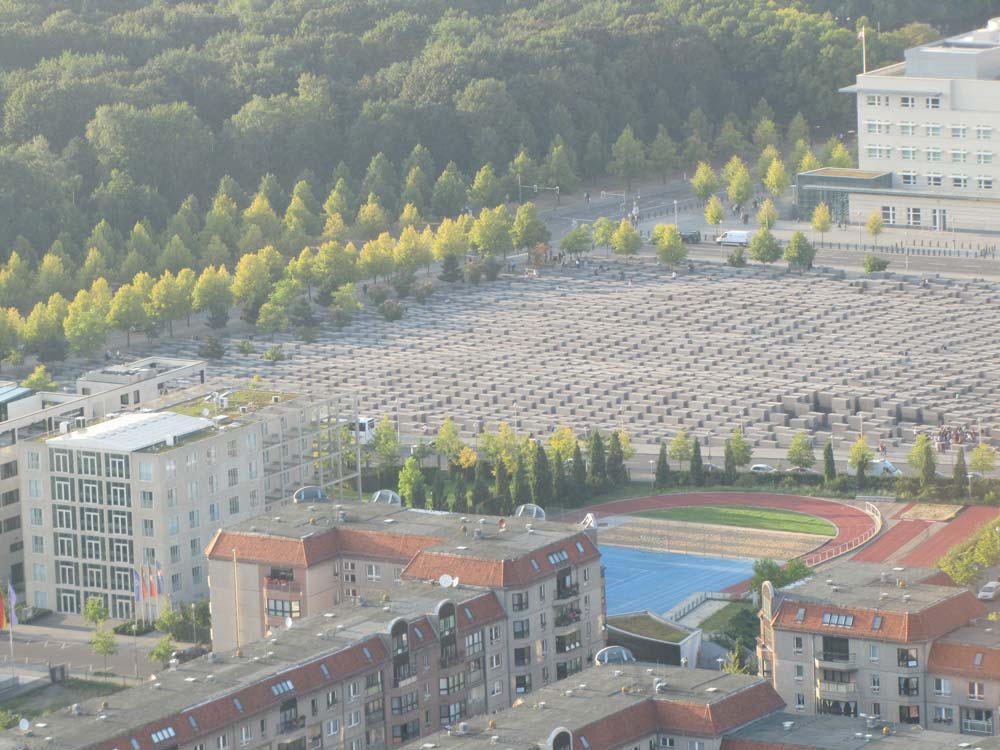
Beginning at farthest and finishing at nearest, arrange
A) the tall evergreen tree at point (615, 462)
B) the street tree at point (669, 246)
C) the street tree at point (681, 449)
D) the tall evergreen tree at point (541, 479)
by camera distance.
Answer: the street tree at point (669, 246), the street tree at point (681, 449), the tall evergreen tree at point (615, 462), the tall evergreen tree at point (541, 479)

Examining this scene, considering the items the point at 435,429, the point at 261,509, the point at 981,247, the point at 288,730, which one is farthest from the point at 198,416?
the point at 981,247

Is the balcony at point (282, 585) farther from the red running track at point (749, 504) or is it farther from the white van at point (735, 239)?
the white van at point (735, 239)

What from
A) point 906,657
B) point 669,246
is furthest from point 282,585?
point 669,246

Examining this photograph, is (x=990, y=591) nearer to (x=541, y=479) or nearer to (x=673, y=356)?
(x=541, y=479)

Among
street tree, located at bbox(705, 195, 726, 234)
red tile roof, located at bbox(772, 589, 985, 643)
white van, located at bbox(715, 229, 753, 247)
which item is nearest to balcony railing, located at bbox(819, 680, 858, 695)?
red tile roof, located at bbox(772, 589, 985, 643)

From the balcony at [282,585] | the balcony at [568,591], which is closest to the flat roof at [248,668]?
the balcony at [568,591]

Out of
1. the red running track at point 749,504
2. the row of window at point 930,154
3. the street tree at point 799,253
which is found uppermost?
the row of window at point 930,154
